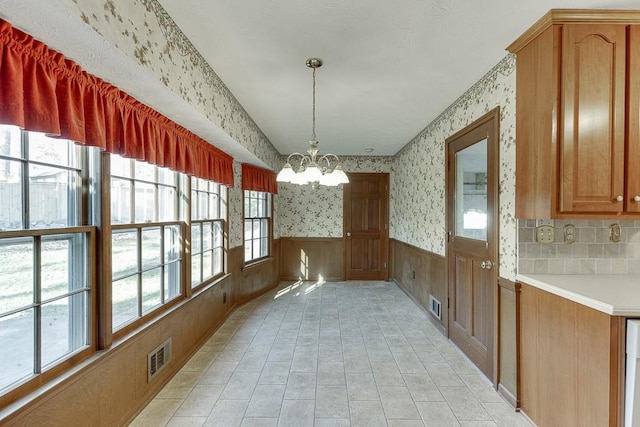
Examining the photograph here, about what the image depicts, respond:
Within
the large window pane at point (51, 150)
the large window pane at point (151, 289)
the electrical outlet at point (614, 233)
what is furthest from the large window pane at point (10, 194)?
the electrical outlet at point (614, 233)

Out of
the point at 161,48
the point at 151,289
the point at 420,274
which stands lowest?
the point at 420,274

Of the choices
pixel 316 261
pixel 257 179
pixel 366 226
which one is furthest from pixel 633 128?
pixel 316 261

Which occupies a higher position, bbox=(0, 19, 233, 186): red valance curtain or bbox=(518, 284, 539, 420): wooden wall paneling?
bbox=(0, 19, 233, 186): red valance curtain

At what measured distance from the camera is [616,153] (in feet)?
5.89

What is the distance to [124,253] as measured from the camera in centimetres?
211

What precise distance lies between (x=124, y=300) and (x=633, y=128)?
3.36m

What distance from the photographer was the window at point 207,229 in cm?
321

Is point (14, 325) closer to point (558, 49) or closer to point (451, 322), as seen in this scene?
point (558, 49)

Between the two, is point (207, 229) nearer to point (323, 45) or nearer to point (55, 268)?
point (55, 268)

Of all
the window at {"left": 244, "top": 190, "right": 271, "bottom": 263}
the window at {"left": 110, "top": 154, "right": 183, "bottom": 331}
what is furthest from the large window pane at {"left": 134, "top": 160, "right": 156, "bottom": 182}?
the window at {"left": 244, "top": 190, "right": 271, "bottom": 263}

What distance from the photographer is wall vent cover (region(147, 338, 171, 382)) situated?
220 cm

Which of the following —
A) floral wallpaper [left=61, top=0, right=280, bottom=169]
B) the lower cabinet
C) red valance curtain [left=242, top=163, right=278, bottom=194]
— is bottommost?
the lower cabinet

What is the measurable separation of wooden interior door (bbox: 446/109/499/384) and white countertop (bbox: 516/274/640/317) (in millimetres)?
454

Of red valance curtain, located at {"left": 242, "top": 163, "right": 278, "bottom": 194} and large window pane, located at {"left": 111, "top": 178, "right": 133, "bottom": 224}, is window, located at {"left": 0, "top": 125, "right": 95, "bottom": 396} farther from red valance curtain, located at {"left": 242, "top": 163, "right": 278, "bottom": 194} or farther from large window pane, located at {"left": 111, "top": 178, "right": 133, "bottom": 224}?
red valance curtain, located at {"left": 242, "top": 163, "right": 278, "bottom": 194}
